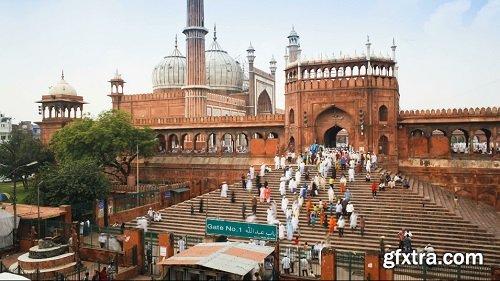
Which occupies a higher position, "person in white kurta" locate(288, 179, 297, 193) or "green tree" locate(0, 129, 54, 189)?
"green tree" locate(0, 129, 54, 189)

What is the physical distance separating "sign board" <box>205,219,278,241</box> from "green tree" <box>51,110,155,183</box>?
1400 centimetres

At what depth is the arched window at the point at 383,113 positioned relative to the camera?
81.9 ft

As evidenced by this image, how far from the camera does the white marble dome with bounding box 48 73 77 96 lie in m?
35.2

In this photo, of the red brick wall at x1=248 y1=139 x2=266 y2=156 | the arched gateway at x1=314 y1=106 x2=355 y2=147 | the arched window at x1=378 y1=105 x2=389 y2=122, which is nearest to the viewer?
the arched window at x1=378 y1=105 x2=389 y2=122

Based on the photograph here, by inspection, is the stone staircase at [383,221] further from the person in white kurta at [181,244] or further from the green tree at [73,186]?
the green tree at [73,186]

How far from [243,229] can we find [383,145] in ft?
49.8

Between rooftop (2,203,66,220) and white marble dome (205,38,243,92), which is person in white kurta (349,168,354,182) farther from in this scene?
white marble dome (205,38,243,92)

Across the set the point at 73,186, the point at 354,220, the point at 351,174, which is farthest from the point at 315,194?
the point at 73,186

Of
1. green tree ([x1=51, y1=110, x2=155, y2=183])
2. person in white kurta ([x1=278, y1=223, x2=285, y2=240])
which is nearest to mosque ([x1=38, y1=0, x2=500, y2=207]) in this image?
green tree ([x1=51, y1=110, x2=155, y2=183])

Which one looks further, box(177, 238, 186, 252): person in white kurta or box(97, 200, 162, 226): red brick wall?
box(97, 200, 162, 226): red brick wall

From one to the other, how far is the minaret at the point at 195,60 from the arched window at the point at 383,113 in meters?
14.8

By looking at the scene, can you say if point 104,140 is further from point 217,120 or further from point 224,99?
point 224,99

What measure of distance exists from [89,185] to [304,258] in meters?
12.4

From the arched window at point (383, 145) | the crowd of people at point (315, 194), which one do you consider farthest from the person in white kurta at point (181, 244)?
the arched window at point (383, 145)
